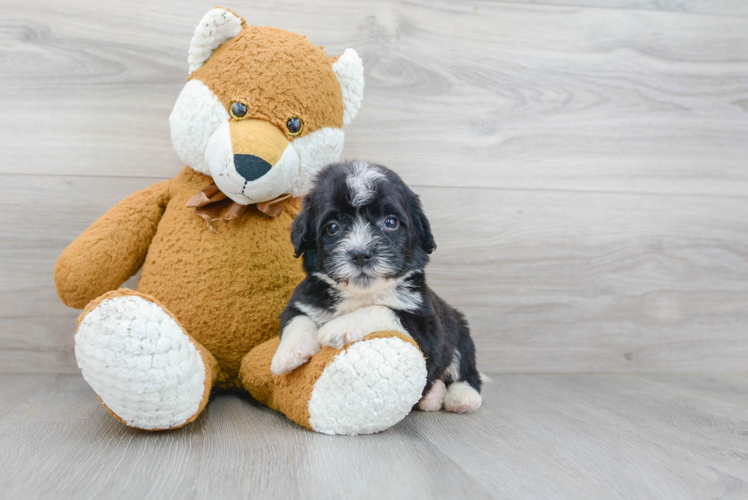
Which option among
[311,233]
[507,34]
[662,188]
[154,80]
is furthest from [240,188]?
[662,188]

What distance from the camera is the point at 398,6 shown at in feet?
7.11

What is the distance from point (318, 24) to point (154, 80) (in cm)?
64

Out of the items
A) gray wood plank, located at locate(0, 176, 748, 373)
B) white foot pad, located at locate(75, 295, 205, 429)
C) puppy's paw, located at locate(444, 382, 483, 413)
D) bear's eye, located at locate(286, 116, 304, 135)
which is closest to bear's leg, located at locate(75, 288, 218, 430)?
white foot pad, located at locate(75, 295, 205, 429)

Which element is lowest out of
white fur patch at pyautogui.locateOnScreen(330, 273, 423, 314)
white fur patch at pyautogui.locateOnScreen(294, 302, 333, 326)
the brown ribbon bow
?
white fur patch at pyautogui.locateOnScreen(294, 302, 333, 326)

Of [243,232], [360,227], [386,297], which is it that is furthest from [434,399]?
[243,232]

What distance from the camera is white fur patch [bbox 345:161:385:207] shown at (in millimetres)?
1380

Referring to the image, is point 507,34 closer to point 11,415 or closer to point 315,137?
point 315,137

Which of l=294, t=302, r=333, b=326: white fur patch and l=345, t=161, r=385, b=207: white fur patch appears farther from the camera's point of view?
l=294, t=302, r=333, b=326: white fur patch

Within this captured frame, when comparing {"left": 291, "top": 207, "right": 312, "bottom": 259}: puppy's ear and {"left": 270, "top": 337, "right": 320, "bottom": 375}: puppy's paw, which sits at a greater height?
{"left": 291, "top": 207, "right": 312, "bottom": 259}: puppy's ear

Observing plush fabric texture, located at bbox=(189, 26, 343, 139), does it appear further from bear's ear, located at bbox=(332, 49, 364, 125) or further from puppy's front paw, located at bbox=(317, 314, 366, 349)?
puppy's front paw, located at bbox=(317, 314, 366, 349)

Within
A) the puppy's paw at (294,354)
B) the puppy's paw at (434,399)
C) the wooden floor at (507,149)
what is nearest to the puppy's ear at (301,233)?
the puppy's paw at (294,354)

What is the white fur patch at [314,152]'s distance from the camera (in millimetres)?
1638

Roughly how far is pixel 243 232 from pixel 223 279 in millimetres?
151

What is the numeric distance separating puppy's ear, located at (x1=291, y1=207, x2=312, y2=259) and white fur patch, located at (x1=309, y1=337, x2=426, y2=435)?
1.00 ft
